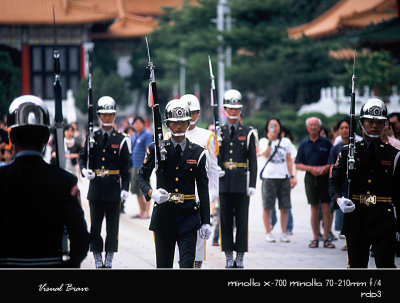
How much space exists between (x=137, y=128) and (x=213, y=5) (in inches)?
1019

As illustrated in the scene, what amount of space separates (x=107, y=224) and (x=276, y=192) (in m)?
3.00

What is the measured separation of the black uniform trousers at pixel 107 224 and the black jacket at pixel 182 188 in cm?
196

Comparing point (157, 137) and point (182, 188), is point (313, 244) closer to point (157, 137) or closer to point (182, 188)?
point (182, 188)

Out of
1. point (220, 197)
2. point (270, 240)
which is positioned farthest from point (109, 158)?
point (270, 240)

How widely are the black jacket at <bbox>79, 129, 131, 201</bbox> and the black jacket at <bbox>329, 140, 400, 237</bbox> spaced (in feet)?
8.99

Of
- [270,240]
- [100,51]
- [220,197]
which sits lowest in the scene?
[270,240]

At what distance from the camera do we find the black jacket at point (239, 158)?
7.93m

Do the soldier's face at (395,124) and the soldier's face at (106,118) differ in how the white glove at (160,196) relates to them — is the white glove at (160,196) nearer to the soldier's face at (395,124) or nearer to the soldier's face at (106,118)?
the soldier's face at (106,118)

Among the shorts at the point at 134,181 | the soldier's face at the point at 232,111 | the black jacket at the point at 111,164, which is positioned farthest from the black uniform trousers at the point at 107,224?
the shorts at the point at 134,181


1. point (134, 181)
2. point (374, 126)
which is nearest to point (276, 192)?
point (134, 181)

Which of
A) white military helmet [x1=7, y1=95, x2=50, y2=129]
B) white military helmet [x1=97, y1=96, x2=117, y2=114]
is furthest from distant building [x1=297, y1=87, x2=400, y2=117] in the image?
white military helmet [x1=7, y1=95, x2=50, y2=129]

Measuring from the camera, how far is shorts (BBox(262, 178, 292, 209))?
981 centimetres
